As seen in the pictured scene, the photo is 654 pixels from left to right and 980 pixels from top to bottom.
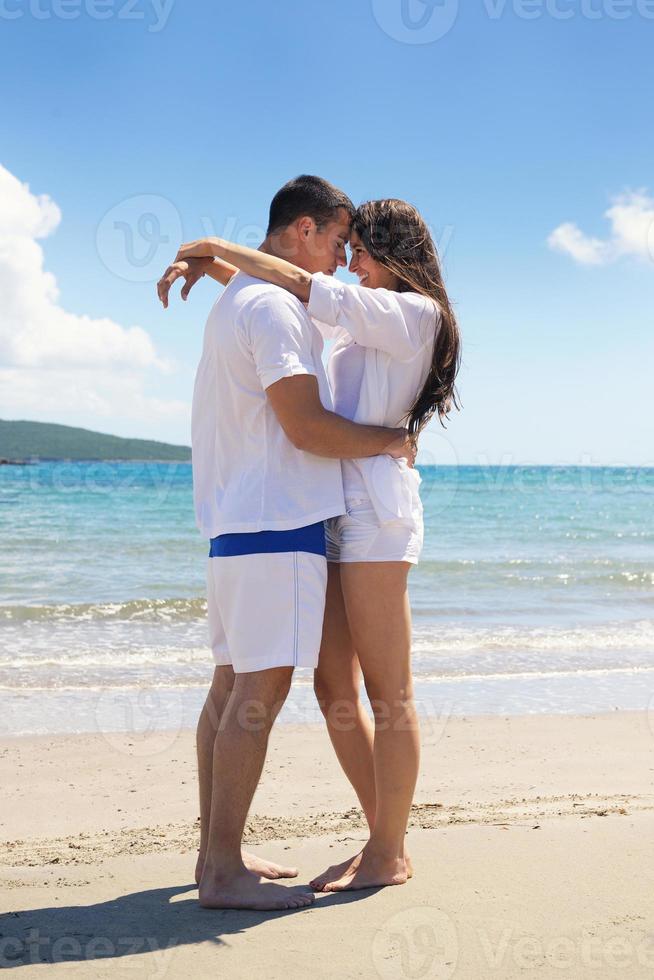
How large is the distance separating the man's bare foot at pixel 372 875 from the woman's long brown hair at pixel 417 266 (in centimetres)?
130

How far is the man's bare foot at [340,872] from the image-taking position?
283cm

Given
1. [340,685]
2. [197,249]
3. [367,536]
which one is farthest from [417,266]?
[340,685]

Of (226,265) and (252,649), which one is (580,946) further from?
(226,265)

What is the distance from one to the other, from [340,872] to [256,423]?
138 cm

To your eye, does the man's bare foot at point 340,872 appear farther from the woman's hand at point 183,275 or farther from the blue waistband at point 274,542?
the woman's hand at point 183,275

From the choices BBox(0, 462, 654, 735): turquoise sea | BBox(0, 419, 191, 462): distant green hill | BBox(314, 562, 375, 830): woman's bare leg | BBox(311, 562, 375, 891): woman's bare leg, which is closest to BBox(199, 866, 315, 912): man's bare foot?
BBox(311, 562, 375, 891): woman's bare leg

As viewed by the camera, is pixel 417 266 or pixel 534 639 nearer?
pixel 417 266

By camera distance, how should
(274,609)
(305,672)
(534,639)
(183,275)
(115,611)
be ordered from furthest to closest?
(115,611) → (534,639) → (305,672) → (183,275) → (274,609)

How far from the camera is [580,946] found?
7.77ft

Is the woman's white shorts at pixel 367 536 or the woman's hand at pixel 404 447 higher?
the woman's hand at pixel 404 447

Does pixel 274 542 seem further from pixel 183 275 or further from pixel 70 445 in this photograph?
pixel 70 445

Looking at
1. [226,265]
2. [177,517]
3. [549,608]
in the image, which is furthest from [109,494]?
[226,265]

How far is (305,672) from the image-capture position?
7.06m

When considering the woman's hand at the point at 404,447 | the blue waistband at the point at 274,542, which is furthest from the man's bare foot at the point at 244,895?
the woman's hand at the point at 404,447
